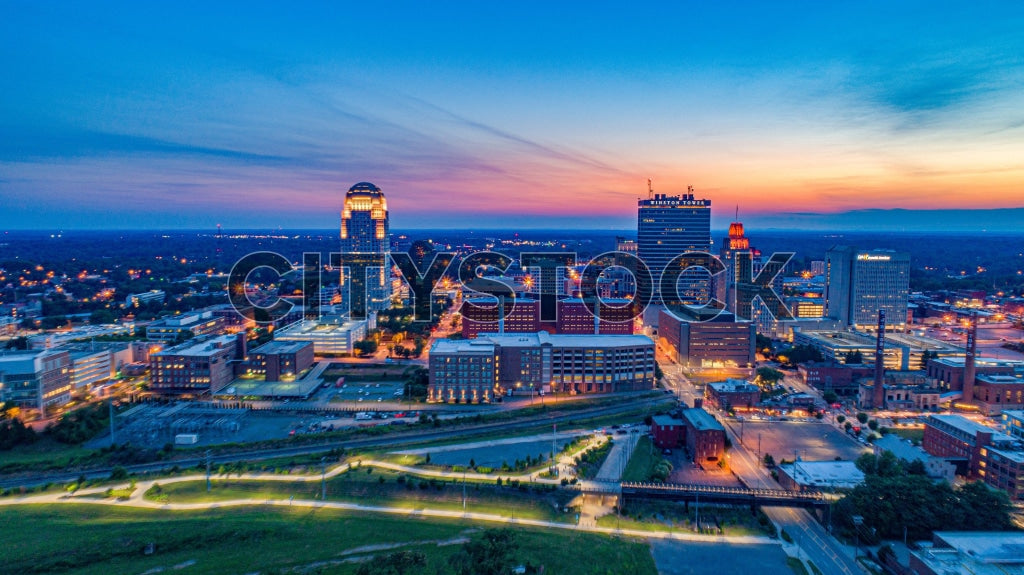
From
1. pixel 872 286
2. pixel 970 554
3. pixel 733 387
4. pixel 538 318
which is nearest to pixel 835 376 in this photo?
pixel 733 387

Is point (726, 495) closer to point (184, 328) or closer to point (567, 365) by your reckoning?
point (567, 365)

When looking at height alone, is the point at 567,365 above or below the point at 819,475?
above

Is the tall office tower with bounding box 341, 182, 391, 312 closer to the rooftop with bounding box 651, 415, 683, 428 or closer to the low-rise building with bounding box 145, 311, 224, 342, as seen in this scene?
the low-rise building with bounding box 145, 311, 224, 342

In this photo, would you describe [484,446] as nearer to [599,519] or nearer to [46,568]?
[599,519]

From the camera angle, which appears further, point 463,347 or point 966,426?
point 463,347

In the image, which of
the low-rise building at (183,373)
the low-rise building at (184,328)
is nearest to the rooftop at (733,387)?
the low-rise building at (183,373)

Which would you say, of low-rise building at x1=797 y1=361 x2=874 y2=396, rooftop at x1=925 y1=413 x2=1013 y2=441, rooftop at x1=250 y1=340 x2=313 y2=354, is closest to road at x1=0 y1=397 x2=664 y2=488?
low-rise building at x1=797 y1=361 x2=874 y2=396

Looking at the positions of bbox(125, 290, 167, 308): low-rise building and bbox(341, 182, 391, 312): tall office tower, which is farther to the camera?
bbox(341, 182, 391, 312): tall office tower
